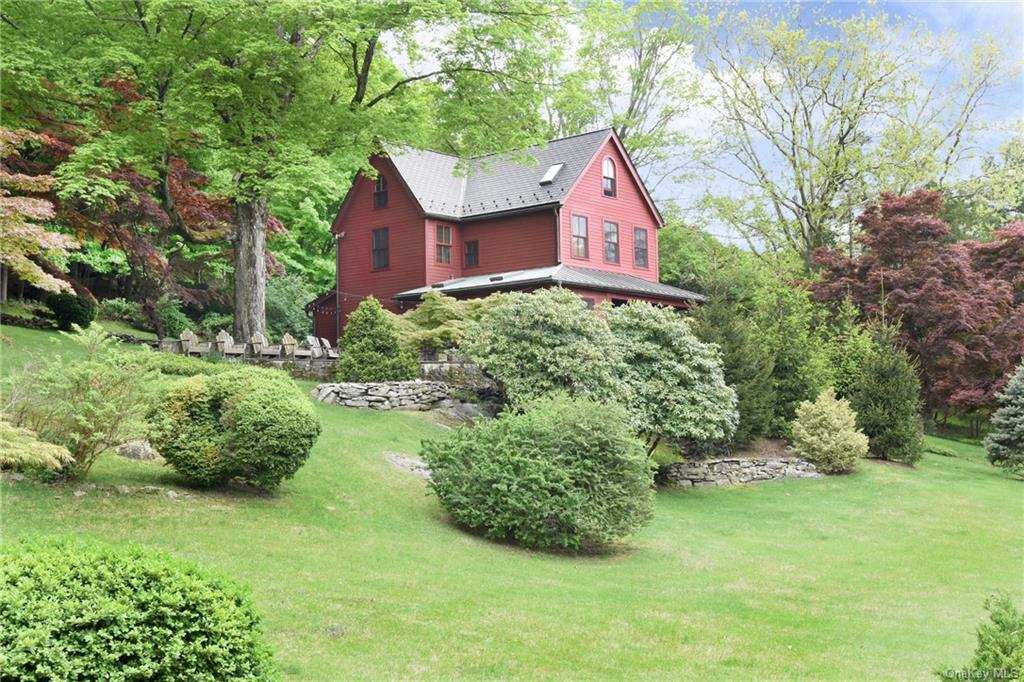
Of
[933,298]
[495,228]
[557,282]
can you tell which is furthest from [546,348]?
[933,298]

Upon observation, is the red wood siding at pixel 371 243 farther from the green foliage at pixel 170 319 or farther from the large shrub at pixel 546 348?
the large shrub at pixel 546 348

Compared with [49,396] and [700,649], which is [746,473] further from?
[49,396]

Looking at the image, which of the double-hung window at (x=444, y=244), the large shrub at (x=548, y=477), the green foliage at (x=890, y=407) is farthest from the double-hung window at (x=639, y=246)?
the large shrub at (x=548, y=477)

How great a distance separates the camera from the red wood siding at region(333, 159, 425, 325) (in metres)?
35.5

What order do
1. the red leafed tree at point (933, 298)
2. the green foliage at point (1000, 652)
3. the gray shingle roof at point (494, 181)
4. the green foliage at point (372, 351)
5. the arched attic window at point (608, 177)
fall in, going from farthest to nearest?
the arched attic window at point (608, 177)
the gray shingle roof at point (494, 181)
the red leafed tree at point (933, 298)
the green foliage at point (372, 351)
the green foliage at point (1000, 652)

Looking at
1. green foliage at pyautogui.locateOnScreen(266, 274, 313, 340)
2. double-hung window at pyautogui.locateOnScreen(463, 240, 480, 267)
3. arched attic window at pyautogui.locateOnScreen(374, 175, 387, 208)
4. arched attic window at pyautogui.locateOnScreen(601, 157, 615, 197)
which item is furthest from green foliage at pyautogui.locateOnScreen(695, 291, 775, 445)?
green foliage at pyautogui.locateOnScreen(266, 274, 313, 340)

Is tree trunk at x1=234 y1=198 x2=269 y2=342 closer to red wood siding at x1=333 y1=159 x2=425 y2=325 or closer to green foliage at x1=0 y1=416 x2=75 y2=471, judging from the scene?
red wood siding at x1=333 y1=159 x2=425 y2=325

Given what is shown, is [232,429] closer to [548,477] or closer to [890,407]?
[548,477]

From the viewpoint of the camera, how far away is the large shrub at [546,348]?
2189 centimetres

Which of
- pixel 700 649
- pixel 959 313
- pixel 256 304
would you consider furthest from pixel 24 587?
pixel 959 313

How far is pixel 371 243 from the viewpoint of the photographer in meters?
37.1

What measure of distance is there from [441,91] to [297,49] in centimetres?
490

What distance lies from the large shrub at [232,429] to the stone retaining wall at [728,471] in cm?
1290

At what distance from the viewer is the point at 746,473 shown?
80.5 ft
